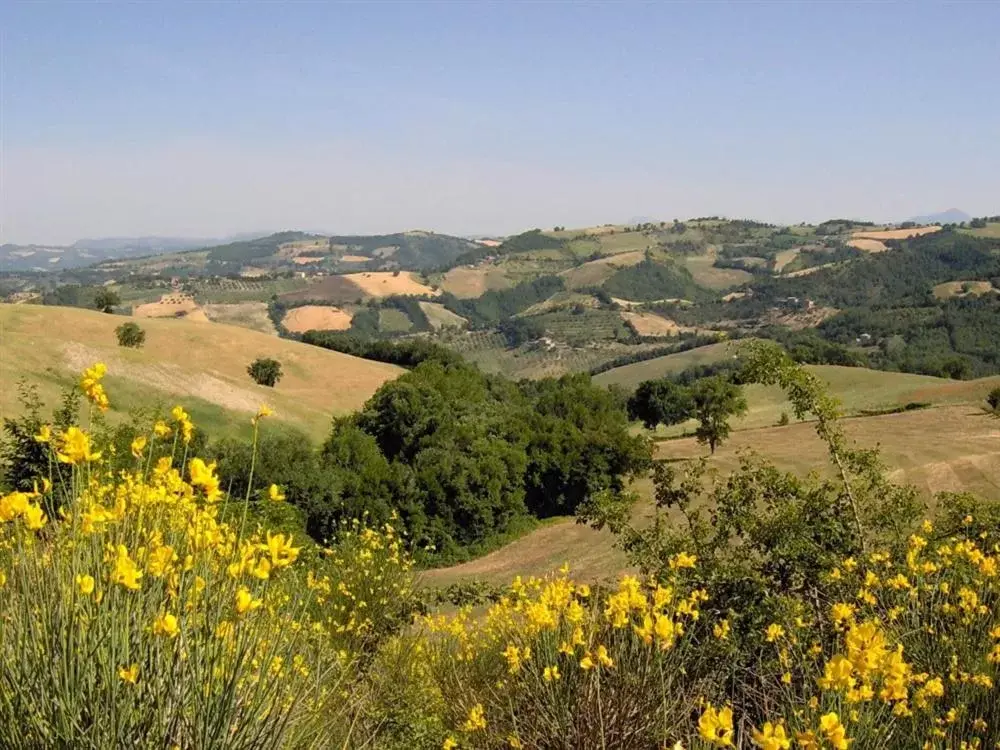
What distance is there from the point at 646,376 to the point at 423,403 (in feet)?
247

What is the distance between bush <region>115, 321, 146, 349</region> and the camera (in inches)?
2630

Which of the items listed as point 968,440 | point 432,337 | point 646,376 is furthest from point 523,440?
point 432,337

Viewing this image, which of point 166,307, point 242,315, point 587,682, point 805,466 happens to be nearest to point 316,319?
point 242,315

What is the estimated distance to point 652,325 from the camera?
179250 mm

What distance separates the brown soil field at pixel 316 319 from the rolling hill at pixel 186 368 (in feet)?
313

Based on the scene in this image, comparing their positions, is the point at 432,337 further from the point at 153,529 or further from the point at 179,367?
the point at 153,529

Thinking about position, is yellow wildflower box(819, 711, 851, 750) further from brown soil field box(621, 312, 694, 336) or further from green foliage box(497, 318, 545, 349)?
brown soil field box(621, 312, 694, 336)

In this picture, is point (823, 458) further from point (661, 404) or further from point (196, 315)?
point (196, 315)

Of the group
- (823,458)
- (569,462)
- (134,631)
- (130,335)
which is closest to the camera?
(134,631)

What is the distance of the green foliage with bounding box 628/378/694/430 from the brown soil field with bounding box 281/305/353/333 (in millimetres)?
117774

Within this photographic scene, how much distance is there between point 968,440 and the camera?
149ft

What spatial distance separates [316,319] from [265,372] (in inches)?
4638

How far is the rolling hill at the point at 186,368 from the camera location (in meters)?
51.3

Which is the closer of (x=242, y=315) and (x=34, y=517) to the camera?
(x=34, y=517)
